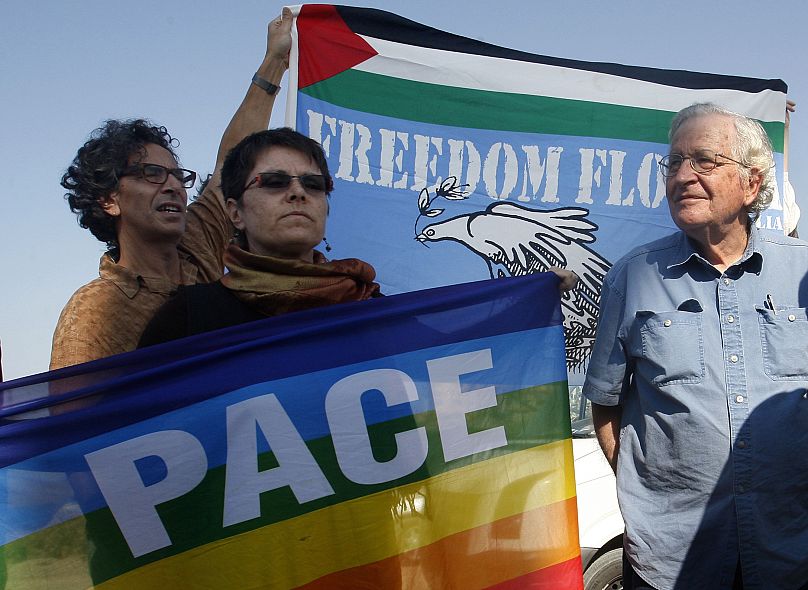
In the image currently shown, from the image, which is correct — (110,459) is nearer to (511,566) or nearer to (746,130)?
(511,566)

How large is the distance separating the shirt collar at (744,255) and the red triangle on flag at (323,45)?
2166mm

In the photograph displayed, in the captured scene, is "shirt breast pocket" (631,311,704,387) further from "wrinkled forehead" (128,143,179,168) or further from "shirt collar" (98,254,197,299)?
"wrinkled forehead" (128,143,179,168)

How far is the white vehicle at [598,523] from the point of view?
15.9 feet

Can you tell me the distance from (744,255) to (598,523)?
2658mm

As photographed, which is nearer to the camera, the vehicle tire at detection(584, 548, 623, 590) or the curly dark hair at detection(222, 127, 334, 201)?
the curly dark hair at detection(222, 127, 334, 201)

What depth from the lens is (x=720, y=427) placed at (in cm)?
252

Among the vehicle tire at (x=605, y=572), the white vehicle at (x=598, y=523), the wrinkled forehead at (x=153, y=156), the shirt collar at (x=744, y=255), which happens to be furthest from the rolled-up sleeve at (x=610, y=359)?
the vehicle tire at (x=605, y=572)

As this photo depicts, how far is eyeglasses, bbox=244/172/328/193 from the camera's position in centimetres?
264

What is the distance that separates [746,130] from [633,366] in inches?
31.5

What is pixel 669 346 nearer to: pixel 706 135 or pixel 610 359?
pixel 610 359

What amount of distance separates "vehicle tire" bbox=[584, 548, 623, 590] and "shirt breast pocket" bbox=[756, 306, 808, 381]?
257 centimetres

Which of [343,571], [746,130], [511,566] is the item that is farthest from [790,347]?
[343,571]

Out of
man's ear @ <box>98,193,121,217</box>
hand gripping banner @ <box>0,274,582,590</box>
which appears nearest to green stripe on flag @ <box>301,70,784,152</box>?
man's ear @ <box>98,193,121,217</box>

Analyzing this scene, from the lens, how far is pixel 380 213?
4.28 metres
